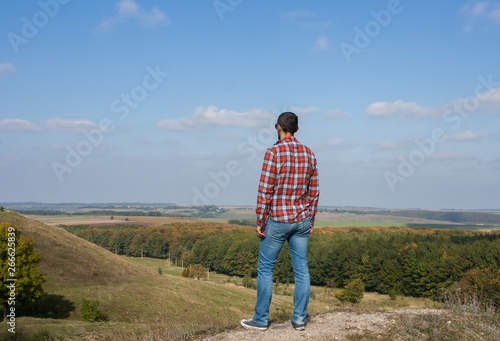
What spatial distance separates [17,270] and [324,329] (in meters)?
25.9

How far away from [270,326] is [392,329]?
1898 millimetres

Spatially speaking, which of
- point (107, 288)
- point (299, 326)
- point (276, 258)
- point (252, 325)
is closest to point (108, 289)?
point (107, 288)

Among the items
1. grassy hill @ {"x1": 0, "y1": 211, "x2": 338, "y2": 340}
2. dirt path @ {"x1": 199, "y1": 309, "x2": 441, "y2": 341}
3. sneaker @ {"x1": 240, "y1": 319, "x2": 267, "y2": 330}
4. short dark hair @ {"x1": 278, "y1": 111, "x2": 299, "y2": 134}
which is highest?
short dark hair @ {"x1": 278, "y1": 111, "x2": 299, "y2": 134}

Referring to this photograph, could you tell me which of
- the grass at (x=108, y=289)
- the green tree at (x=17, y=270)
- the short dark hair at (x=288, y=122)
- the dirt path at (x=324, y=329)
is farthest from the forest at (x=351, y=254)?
the short dark hair at (x=288, y=122)

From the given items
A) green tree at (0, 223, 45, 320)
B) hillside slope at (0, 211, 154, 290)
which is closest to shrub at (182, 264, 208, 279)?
hillside slope at (0, 211, 154, 290)

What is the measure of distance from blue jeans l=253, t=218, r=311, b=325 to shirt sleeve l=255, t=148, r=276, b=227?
0.19m

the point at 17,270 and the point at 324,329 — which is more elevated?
the point at 324,329

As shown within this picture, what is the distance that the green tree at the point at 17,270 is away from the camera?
901 inches

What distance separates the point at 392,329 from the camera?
5379mm

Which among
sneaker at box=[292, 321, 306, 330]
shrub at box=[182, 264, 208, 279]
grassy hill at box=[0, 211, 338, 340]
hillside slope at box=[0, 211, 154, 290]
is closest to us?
sneaker at box=[292, 321, 306, 330]

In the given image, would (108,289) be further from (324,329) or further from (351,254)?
(351,254)

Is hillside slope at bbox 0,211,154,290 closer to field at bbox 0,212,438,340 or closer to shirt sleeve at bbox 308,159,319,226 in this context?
field at bbox 0,212,438,340

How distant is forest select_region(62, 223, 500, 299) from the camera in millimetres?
63469

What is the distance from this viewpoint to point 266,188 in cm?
497
